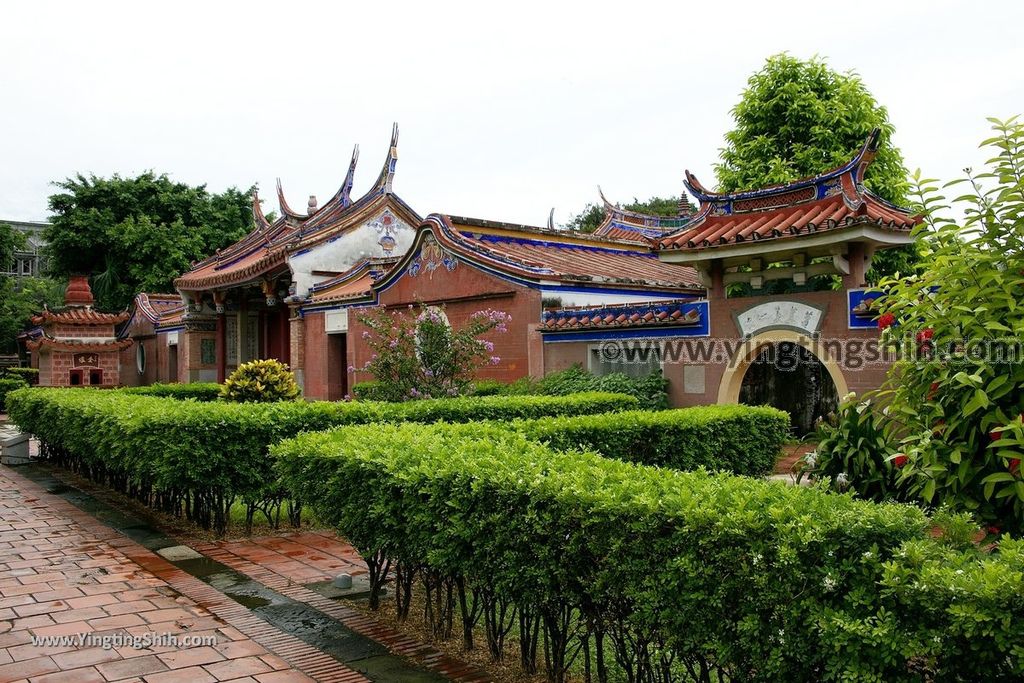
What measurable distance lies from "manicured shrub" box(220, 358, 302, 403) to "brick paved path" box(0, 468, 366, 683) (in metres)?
4.43

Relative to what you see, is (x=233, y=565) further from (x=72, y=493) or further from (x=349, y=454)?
(x=72, y=493)

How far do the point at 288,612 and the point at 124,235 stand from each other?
2887 centimetres

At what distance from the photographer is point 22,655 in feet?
15.1

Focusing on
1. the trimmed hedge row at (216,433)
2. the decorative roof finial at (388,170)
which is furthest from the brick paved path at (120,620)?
the decorative roof finial at (388,170)

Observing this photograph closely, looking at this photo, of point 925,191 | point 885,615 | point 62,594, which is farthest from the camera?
point 62,594

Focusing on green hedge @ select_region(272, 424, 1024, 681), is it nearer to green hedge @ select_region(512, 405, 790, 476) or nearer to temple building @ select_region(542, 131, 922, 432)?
A: green hedge @ select_region(512, 405, 790, 476)

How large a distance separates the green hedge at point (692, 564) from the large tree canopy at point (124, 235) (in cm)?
2894

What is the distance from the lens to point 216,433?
752 cm

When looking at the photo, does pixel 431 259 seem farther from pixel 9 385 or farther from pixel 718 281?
pixel 9 385

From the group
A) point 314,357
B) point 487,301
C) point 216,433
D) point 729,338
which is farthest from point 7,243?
point 729,338

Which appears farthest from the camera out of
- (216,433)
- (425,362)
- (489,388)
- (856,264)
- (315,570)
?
(489,388)

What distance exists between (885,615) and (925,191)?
2.25m

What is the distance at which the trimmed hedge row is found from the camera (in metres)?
7.50

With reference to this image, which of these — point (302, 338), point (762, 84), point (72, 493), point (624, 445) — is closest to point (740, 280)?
point (624, 445)
